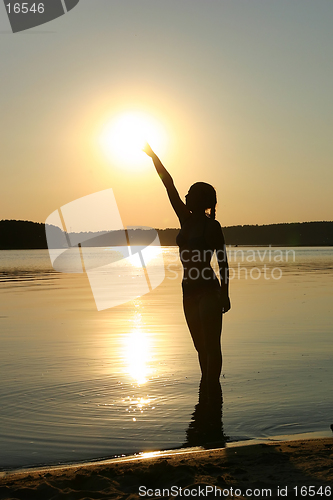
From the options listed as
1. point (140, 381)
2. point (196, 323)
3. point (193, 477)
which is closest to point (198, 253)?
point (196, 323)

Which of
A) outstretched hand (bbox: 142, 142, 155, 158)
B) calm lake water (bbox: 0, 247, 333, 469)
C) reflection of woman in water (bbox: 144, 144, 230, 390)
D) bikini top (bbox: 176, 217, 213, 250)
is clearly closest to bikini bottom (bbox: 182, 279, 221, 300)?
reflection of woman in water (bbox: 144, 144, 230, 390)

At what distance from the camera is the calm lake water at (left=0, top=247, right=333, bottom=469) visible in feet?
15.1

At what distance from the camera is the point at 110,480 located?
3439 mm

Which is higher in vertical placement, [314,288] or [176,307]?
[176,307]

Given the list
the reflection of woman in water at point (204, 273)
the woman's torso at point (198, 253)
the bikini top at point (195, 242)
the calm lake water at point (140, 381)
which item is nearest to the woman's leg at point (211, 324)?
the reflection of woman in water at point (204, 273)

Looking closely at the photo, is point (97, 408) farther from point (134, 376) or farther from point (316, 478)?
point (316, 478)

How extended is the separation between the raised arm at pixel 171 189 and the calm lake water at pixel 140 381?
6.45 feet

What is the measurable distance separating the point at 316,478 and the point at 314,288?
53.4 feet

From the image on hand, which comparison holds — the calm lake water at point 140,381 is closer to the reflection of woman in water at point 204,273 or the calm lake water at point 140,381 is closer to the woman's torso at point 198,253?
the reflection of woman in water at point 204,273

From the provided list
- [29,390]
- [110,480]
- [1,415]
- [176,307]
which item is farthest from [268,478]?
[176,307]

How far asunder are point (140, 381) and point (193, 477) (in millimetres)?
3123

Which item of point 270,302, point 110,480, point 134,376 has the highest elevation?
point 110,480

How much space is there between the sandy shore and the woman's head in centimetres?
219

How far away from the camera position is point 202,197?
5062mm
